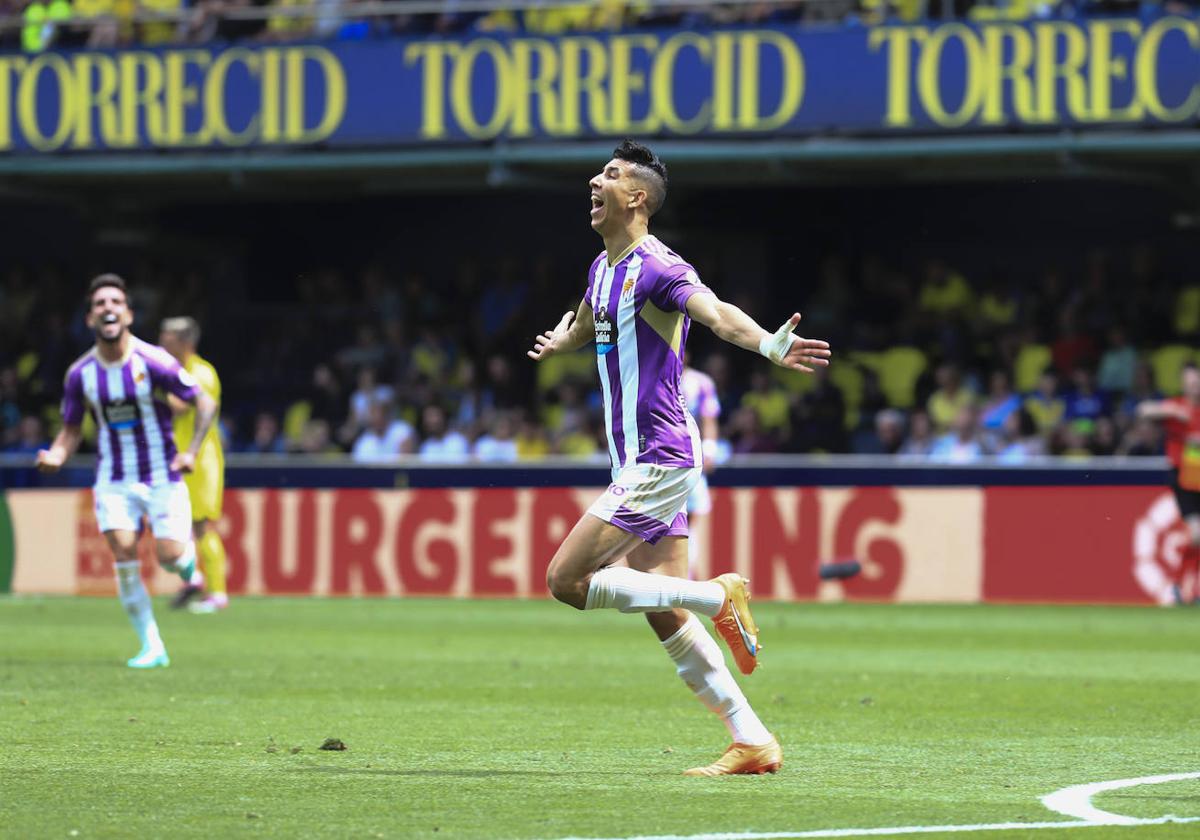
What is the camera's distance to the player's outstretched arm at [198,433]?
511 inches

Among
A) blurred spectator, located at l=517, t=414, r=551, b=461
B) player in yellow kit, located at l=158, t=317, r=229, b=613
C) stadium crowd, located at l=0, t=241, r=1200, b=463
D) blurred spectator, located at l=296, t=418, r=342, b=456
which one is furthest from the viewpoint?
blurred spectator, located at l=296, t=418, r=342, b=456

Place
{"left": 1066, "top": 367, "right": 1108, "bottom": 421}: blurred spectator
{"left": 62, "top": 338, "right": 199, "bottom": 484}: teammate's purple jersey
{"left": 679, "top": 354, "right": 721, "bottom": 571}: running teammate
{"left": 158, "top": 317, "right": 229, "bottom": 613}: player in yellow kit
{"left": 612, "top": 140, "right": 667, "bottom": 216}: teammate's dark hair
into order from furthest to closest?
{"left": 1066, "top": 367, "right": 1108, "bottom": 421}: blurred spectator → {"left": 679, "top": 354, "right": 721, "bottom": 571}: running teammate → {"left": 158, "top": 317, "right": 229, "bottom": 613}: player in yellow kit → {"left": 62, "top": 338, "right": 199, "bottom": 484}: teammate's purple jersey → {"left": 612, "top": 140, "right": 667, "bottom": 216}: teammate's dark hair

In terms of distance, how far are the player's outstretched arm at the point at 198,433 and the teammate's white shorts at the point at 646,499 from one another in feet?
18.8

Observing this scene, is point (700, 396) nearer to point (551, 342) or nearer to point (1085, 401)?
point (1085, 401)

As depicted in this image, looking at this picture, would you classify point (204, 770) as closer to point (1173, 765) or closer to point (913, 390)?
point (1173, 765)

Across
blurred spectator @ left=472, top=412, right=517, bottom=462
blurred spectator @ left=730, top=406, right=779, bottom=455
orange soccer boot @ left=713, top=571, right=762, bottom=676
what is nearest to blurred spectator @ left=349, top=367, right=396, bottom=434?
blurred spectator @ left=472, top=412, right=517, bottom=462

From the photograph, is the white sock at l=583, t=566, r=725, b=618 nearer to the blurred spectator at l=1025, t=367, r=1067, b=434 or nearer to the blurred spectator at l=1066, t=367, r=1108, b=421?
the blurred spectator at l=1025, t=367, r=1067, b=434

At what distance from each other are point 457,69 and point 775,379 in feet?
16.1

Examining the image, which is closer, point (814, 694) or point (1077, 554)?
point (814, 694)

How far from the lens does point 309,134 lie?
82.0 feet

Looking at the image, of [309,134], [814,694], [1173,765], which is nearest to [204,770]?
[1173,765]

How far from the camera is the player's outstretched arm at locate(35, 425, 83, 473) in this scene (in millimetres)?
12508

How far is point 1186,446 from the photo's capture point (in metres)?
19.0

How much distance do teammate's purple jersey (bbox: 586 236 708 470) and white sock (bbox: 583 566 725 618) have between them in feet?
1.41
